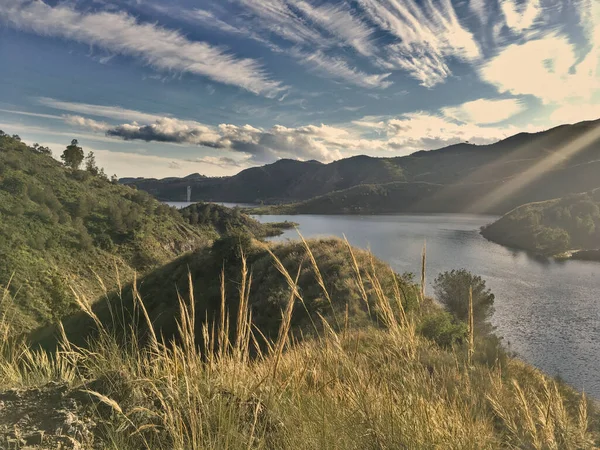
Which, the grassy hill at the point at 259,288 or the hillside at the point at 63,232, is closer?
the grassy hill at the point at 259,288

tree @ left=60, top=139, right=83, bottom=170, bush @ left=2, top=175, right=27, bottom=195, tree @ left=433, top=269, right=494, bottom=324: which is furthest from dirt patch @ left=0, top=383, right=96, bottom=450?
tree @ left=60, top=139, right=83, bottom=170

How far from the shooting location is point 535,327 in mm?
30984

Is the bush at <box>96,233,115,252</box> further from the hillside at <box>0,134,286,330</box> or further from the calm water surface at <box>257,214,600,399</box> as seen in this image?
the calm water surface at <box>257,214,600,399</box>

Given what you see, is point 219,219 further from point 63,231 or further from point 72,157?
point 63,231

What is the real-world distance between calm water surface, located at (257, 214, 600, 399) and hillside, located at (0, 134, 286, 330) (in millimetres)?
28483

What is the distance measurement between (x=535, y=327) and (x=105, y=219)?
64.8 m

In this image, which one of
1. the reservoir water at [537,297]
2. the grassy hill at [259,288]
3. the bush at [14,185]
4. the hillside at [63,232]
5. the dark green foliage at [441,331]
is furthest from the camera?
the bush at [14,185]

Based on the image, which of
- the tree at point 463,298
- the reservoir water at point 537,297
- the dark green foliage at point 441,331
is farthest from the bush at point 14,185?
the dark green foliage at point 441,331

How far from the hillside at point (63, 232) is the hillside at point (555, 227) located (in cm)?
6738

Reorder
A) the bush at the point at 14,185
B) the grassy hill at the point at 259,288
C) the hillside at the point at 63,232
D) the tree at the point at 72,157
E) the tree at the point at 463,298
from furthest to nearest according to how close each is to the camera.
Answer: the tree at the point at 72,157 < the bush at the point at 14,185 < the hillside at the point at 63,232 < the tree at the point at 463,298 < the grassy hill at the point at 259,288

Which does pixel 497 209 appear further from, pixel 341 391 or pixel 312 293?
pixel 341 391

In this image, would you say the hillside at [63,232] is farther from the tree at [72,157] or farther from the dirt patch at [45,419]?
the dirt patch at [45,419]

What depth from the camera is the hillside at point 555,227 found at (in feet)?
A: 231

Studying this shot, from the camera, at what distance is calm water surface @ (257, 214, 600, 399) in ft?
83.1
